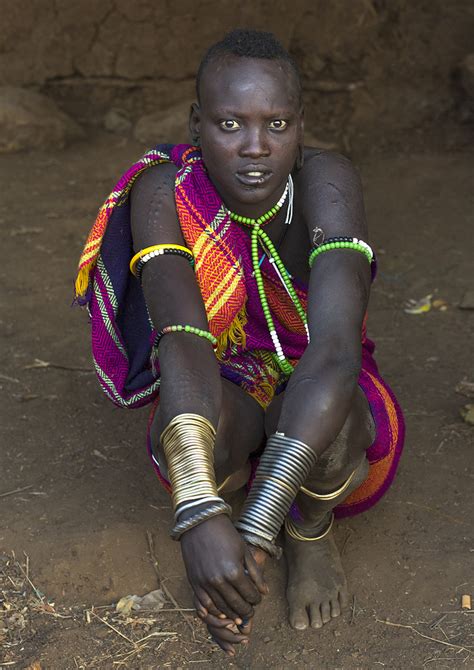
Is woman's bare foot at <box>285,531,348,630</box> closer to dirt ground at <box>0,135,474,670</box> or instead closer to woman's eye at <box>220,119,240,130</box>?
dirt ground at <box>0,135,474,670</box>

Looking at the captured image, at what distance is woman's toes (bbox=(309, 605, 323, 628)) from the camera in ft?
8.71

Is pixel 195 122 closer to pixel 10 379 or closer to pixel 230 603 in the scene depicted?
pixel 230 603

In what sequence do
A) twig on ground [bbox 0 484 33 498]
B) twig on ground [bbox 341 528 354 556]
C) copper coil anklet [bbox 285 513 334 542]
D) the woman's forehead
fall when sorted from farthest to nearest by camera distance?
twig on ground [bbox 0 484 33 498] → twig on ground [bbox 341 528 354 556] → copper coil anklet [bbox 285 513 334 542] → the woman's forehead

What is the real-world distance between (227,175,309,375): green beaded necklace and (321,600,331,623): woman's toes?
2.24 feet

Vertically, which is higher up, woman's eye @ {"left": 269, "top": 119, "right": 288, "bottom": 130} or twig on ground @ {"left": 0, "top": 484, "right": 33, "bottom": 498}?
woman's eye @ {"left": 269, "top": 119, "right": 288, "bottom": 130}

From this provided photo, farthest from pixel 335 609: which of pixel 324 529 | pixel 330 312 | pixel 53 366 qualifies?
pixel 53 366

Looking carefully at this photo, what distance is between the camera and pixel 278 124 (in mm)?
2537

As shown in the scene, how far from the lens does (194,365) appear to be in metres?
2.45

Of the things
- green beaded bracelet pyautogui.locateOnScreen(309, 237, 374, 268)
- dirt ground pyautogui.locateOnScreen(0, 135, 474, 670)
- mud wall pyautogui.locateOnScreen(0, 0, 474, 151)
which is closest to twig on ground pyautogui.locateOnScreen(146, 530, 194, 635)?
dirt ground pyautogui.locateOnScreen(0, 135, 474, 670)

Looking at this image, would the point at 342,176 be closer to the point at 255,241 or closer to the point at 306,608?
the point at 255,241

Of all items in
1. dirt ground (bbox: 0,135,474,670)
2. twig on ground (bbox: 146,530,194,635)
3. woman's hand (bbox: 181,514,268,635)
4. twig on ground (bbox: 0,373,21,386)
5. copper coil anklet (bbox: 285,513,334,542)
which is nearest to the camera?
woman's hand (bbox: 181,514,268,635)

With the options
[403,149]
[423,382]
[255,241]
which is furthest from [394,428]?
[403,149]

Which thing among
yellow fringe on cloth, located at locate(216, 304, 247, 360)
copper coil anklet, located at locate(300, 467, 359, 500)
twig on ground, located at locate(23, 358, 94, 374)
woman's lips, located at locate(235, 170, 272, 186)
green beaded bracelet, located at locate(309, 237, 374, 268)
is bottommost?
twig on ground, located at locate(23, 358, 94, 374)

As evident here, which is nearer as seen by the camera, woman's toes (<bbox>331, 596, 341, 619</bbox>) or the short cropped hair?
the short cropped hair
